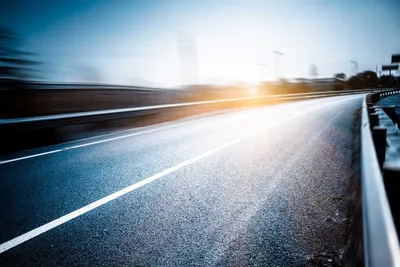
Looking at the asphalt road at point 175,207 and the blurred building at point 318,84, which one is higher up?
the blurred building at point 318,84

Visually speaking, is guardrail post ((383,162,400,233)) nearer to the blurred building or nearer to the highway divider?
the highway divider

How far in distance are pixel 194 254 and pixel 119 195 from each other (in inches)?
66.7

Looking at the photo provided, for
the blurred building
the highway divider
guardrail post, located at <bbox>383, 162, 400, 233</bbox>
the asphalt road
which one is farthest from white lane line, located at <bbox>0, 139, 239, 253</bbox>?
the blurred building

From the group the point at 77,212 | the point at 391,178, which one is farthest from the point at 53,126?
the point at 391,178

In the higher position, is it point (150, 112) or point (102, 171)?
point (150, 112)

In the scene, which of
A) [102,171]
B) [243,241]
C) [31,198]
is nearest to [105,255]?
[243,241]

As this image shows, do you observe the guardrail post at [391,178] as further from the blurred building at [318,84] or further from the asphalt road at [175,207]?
the blurred building at [318,84]

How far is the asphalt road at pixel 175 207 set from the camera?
230cm

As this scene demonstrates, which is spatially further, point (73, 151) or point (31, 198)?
point (73, 151)

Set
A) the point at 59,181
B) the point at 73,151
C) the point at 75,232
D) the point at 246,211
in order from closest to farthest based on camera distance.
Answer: the point at 75,232
the point at 246,211
the point at 59,181
the point at 73,151

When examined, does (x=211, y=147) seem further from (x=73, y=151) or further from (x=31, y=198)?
(x=31, y=198)

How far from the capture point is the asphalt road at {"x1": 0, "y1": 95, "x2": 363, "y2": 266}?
7.55ft

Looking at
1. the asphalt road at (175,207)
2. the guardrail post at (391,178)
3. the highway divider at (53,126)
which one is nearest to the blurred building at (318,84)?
the highway divider at (53,126)

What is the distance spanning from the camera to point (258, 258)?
2.19 m
